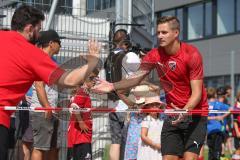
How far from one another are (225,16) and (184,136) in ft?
98.8

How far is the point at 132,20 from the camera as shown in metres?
11.4

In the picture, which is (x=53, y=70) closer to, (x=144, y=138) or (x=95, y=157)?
(x=144, y=138)

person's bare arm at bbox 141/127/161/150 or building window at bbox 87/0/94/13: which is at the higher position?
building window at bbox 87/0/94/13

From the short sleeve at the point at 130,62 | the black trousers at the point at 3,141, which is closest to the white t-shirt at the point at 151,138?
the short sleeve at the point at 130,62

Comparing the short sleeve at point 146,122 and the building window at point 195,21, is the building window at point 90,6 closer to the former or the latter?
the short sleeve at point 146,122

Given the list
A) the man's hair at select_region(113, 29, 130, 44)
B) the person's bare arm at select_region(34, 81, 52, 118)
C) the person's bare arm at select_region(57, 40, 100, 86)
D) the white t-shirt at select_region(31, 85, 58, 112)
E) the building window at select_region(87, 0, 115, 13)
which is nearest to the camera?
the person's bare arm at select_region(57, 40, 100, 86)

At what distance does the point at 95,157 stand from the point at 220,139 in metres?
4.91

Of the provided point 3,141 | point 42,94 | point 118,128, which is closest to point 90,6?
point 118,128

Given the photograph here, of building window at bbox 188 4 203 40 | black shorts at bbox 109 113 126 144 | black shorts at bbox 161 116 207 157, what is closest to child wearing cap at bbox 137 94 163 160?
black shorts at bbox 109 113 126 144

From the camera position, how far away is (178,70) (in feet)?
22.2

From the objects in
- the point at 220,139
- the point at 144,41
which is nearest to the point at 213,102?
the point at 220,139

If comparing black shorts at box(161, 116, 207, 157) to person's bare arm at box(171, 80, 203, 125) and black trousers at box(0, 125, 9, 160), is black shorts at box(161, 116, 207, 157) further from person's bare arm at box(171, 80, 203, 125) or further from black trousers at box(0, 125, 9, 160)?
black trousers at box(0, 125, 9, 160)

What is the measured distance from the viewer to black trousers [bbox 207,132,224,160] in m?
A: 14.4

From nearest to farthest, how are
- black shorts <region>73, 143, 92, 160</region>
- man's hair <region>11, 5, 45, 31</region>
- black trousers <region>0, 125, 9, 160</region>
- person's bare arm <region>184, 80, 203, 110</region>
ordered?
black trousers <region>0, 125, 9, 160</region> < man's hair <region>11, 5, 45, 31</region> < person's bare arm <region>184, 80, 203, 110</region> < black shorts <region>73, 143, 92, 160</region>
